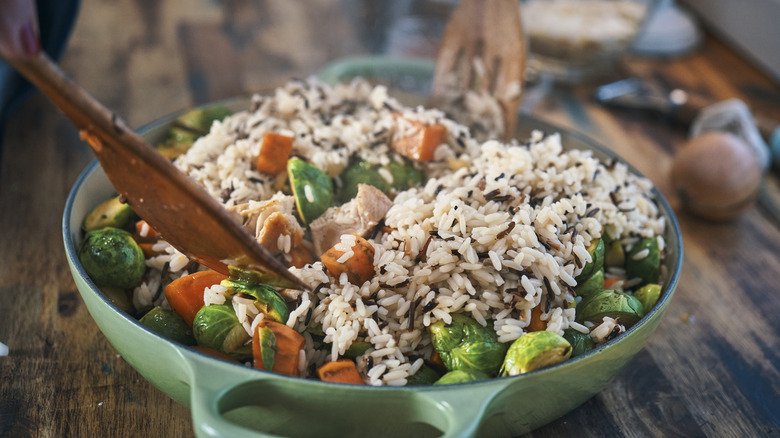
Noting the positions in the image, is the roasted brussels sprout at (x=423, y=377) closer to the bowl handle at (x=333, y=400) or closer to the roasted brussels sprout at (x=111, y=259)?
the bowl handle at (x=333, y=400)

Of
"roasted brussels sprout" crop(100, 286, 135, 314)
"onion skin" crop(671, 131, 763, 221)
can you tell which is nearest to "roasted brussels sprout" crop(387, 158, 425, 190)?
"roasted brussels sprout" crop(100, 286, 135, 314)

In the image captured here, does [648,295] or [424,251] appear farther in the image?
[648,295]

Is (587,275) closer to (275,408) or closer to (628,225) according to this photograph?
(628,225)

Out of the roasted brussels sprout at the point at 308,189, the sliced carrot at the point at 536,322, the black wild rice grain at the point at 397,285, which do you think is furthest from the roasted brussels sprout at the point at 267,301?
the sliced carrot at the point at 536,322

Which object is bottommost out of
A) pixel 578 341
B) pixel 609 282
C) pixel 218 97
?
pixel 218 97

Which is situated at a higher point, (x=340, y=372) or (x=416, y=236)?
(x=416, y=236)

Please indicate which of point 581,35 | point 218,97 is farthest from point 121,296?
point 581,35

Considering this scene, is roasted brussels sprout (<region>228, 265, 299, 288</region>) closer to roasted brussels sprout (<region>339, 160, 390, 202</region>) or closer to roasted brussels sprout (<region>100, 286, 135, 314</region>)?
roasted brussels sprout (<region>100, 286, 135, 314</region>)

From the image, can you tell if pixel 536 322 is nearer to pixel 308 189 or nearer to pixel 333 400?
pixel 333 400
